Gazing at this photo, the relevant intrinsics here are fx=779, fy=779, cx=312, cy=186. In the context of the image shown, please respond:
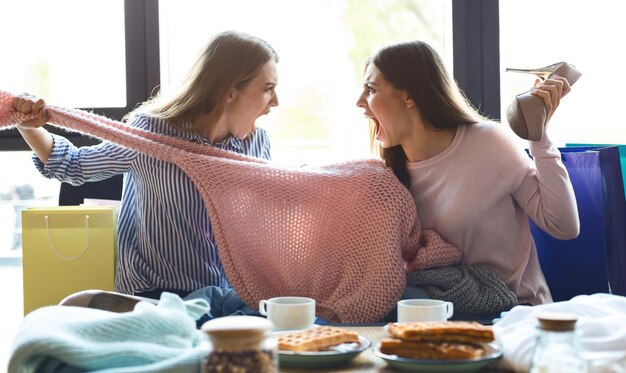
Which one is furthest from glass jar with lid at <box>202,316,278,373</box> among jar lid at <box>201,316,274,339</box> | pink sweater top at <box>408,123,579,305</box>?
pink sweater top at <box>408,123,579,305</box>

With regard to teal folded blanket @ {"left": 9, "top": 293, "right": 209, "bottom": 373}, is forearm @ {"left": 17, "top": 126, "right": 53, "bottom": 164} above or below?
above

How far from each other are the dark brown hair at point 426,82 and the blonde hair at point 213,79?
0.34 m

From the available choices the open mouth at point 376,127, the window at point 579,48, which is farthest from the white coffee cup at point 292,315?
the window at point 579,48

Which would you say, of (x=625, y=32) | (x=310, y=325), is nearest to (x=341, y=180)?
(x=310, y=325)

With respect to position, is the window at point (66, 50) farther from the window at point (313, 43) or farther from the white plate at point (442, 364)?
the white plate at point (442, 364)

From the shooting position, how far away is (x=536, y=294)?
184 cm

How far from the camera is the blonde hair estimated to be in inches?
78.7

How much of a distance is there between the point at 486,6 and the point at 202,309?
187 cm

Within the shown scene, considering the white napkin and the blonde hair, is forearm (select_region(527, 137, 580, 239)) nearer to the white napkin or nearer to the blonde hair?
the white napkin

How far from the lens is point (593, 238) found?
1.87 meters

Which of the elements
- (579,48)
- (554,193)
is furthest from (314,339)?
(579,48)

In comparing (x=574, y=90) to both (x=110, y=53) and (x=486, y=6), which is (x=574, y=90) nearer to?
(x=486, y=6)

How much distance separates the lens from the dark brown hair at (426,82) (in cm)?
193

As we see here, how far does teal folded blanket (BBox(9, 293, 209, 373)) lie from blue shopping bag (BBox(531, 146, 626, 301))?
43.4 inches
